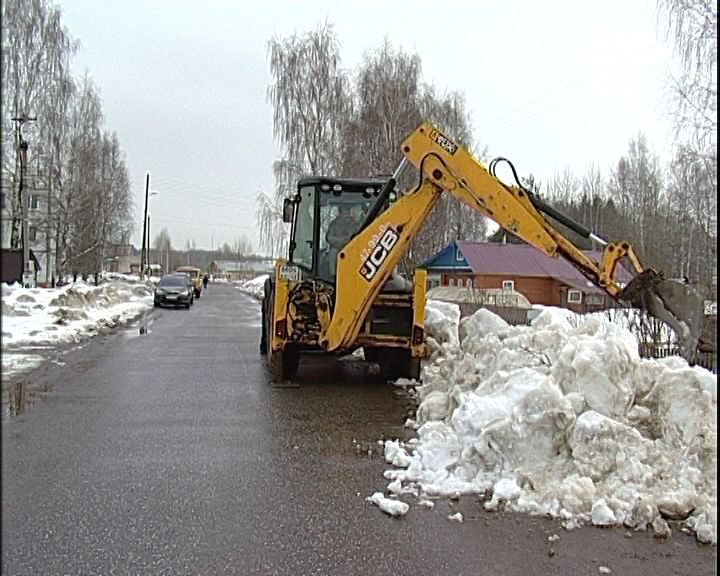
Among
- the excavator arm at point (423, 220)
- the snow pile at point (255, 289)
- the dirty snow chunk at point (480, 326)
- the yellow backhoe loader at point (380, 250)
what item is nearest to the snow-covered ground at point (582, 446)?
the excavator arm at point (423, 220)

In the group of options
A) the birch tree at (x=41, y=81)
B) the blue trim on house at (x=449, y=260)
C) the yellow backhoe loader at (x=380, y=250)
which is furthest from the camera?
the blue trim on house at (x=449, y=260)

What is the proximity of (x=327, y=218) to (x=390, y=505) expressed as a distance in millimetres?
6900

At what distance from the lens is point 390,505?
545cm

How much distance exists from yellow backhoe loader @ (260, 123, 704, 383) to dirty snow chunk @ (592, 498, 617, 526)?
3087mm

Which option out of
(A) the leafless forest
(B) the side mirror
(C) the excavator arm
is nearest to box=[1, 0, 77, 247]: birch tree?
(A) the leafless forest

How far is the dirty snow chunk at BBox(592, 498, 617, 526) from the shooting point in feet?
16.8

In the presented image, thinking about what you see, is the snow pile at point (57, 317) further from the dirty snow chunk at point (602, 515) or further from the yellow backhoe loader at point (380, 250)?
the dirty snow chunk at point (602, 515)

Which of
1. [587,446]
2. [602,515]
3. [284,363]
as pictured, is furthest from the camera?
[284,363]

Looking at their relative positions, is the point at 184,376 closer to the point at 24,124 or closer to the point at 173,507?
the point at 173,507

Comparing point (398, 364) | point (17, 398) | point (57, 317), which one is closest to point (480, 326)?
point (398, 364)

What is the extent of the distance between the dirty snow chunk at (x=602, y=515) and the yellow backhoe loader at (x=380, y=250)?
10.1 feet

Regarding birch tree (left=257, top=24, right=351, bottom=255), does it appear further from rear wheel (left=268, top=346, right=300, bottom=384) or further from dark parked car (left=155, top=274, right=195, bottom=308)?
rear wheel (left=268, top=346, right=300, bottom=384)

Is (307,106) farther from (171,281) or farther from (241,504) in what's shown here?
(241,504)

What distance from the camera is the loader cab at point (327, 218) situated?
1169cm
